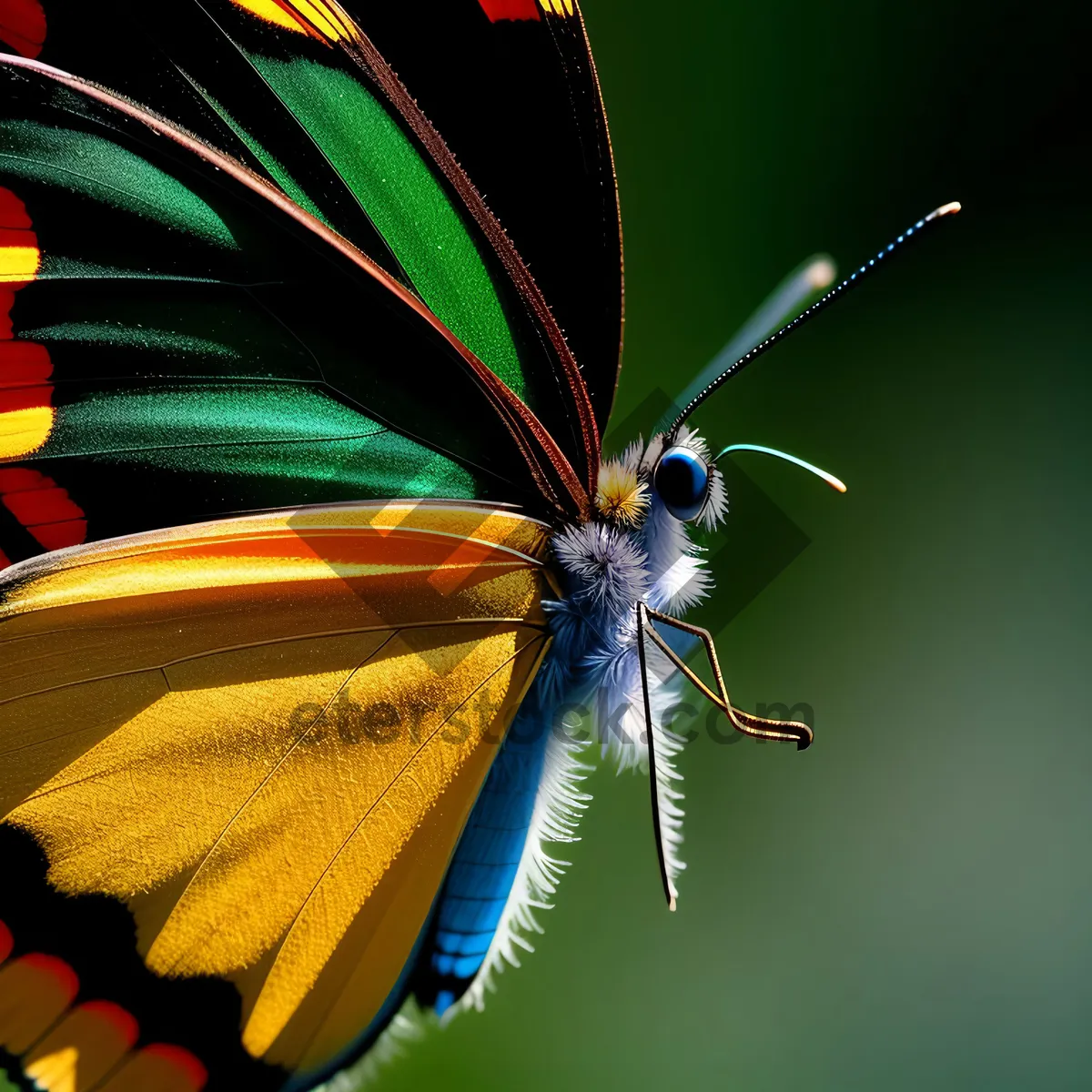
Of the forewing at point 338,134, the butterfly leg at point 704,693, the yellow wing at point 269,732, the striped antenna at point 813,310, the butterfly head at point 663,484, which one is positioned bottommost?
the yellow wing at point 269,732

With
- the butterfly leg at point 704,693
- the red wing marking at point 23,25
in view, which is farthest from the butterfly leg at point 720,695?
the red wing marking at point 23,25

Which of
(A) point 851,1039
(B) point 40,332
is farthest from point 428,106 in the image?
(A) point 851,1039

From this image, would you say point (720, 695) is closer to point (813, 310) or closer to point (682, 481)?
point (682, 481)

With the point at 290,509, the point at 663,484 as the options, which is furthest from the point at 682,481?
the point at 290,509

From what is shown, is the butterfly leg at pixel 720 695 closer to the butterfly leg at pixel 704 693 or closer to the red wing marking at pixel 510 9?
the butterfly leg at pixel 704 693

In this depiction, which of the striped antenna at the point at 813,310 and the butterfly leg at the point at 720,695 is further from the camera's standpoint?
the butterfly leg at the point at 720,695

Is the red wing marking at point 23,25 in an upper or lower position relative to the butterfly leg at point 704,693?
upper

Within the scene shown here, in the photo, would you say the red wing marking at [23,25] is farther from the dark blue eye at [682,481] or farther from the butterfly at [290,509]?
the dark blue eye at [682,481]

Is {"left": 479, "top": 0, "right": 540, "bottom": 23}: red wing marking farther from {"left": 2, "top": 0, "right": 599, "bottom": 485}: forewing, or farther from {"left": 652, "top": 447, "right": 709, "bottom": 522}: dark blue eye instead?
{"left": 652, "top": 447, "right": 709, "bottom": 522}: dark blue eye
